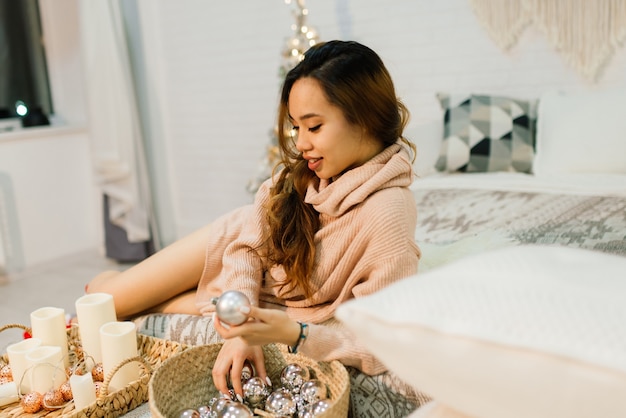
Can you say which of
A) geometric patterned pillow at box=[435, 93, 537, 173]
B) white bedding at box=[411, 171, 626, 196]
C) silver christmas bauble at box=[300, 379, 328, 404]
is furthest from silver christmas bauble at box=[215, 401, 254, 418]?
geometric patterned pillow at box=[435, 93, 537, 173]

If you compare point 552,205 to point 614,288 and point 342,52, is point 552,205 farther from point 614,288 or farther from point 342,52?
point 614,288

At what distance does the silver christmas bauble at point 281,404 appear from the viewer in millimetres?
989

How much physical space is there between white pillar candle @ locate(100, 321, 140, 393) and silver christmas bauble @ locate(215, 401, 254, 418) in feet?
1.06

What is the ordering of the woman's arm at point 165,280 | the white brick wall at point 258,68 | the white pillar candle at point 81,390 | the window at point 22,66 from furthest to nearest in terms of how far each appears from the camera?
the window at point 22,66
the white brick wall at point 258,68
the woman's arm at point 165,280
the white pillar candle at point 81,390

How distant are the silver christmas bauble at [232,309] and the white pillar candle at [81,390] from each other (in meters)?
0.41

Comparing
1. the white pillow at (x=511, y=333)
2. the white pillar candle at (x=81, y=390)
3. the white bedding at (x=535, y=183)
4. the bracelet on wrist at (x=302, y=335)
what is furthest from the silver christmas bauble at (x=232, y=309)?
the white bedding at (x=535, y=183)

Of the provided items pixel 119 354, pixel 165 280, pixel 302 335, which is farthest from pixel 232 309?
pixel 165 280

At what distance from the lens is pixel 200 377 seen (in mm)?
1119

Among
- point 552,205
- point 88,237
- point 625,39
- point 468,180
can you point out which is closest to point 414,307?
point 552,205

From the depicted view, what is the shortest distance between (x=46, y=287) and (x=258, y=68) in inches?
65.8

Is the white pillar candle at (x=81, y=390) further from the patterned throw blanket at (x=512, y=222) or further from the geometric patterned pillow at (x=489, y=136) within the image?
the geometric patterned pillow at (x=489, y=136)

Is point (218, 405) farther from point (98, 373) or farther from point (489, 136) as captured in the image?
point (489, 136)

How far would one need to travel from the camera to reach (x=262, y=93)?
3.54m

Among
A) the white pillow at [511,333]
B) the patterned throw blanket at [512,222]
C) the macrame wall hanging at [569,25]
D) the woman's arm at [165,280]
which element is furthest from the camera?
the macrame wall hanging at [569,25]
